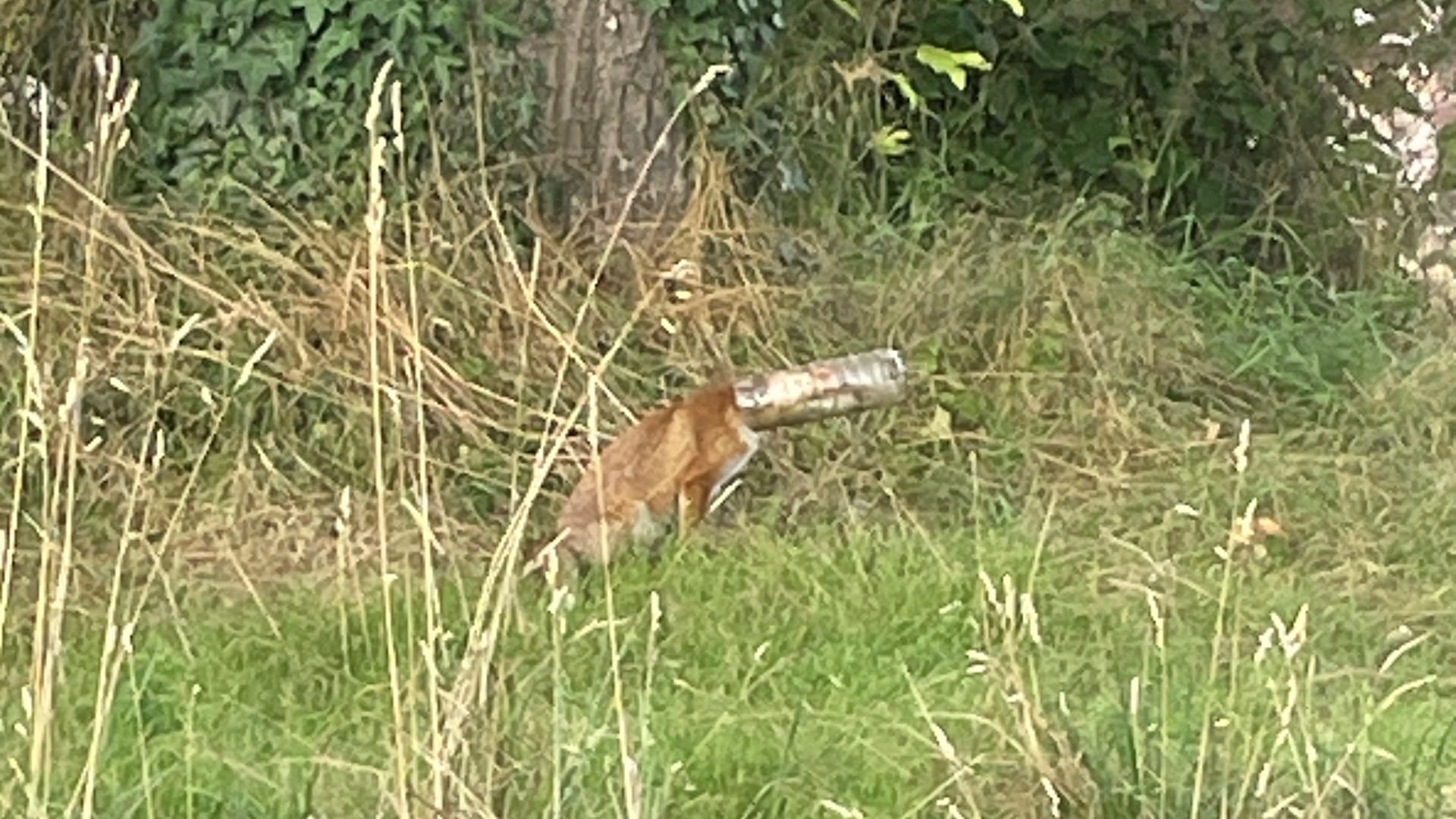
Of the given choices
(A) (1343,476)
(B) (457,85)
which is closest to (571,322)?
(B) (457,85)

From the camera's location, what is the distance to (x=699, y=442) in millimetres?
4051

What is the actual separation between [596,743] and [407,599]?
0.28 metres

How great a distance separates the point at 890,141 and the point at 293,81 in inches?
53.7

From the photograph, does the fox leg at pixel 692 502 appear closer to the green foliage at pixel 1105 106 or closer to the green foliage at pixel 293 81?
the green foliage at pixel 293 81

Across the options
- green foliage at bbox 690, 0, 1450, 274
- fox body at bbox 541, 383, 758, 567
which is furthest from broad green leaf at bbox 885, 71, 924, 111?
fox body at bbox 541, 383, 758, 567

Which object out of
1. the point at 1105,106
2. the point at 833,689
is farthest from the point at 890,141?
the point at 833,689

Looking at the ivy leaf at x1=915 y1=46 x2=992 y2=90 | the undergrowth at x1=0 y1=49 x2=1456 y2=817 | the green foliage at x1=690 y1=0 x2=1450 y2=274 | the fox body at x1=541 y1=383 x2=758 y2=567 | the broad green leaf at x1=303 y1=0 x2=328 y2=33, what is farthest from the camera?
the green foliage at x1=690 y1=0 x2=1450 y2=274

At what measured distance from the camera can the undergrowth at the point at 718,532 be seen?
102 inches

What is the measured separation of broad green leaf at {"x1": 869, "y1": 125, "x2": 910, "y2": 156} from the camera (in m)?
5.39

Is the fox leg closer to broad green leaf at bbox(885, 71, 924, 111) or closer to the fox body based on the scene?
the fox body

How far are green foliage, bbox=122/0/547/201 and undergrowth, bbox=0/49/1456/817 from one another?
0.15 meters

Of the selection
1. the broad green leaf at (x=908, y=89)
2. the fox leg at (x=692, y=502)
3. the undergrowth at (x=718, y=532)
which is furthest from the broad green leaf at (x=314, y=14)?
the fox leg at (x=692, y=502)

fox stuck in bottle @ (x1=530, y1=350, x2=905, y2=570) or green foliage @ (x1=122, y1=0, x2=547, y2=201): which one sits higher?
green foliage @ (x1=122, y1=0, x2=547, y2=201)

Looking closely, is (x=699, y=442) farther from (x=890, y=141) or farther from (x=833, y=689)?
(x=890, y=141)
